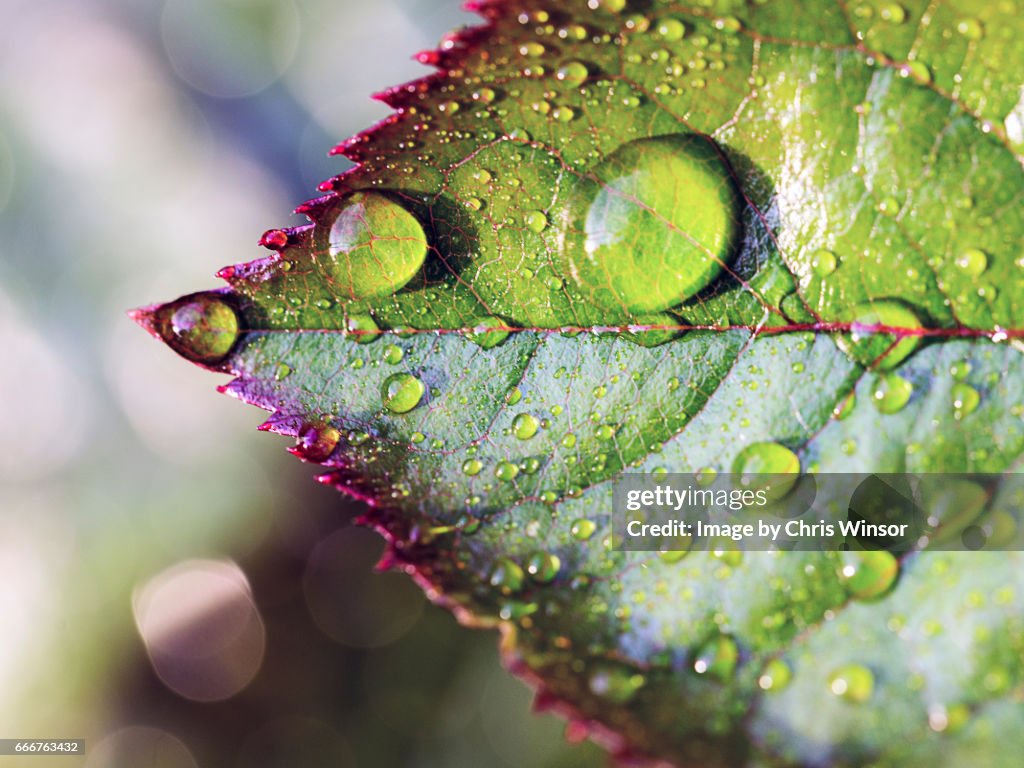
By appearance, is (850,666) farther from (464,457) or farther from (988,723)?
(464,457)

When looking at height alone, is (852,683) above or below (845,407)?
below

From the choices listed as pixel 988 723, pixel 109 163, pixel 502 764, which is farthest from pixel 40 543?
pixel 988 723

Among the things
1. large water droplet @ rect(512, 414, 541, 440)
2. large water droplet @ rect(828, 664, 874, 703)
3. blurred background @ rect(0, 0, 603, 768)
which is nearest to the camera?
large water droplet @ rect(828, 664, 874, 703)

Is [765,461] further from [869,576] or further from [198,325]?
[198,325]

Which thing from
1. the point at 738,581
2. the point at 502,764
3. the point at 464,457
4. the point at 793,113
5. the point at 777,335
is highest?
the point at 793,113

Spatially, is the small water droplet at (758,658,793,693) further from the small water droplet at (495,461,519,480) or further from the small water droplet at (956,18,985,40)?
the small water droplet at (956,18,985,40)

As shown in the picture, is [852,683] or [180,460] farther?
[180,460]

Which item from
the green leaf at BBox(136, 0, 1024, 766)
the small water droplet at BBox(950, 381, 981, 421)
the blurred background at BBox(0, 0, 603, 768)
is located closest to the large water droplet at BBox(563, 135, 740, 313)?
the green leaf at BBox(136, 0, 1024, 766)

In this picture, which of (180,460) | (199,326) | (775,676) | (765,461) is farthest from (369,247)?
(180,460)
